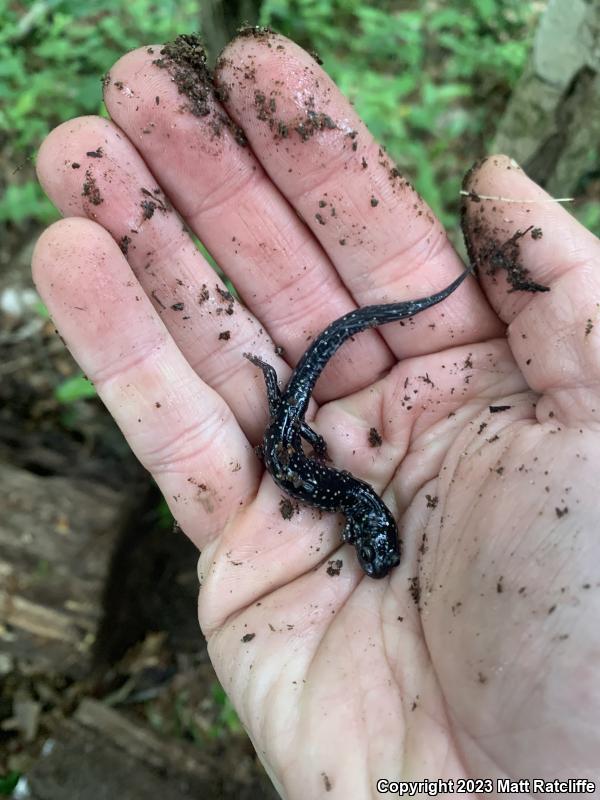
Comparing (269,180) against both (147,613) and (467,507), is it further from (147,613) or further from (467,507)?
(147,613)

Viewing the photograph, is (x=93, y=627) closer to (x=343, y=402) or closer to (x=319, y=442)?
(x=319, y=442)

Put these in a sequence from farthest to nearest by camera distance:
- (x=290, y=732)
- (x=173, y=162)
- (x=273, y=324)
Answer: (x=273, y=324) → (x=173, y=162) → (x=290, y=732)

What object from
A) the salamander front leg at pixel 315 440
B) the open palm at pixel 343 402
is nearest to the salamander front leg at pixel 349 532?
the open palm at pixel 343 402

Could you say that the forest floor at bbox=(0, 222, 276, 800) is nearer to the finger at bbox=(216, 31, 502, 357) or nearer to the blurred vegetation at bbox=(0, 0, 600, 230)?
the blurred vegetation at bbox=(0, 0, 600, 230)

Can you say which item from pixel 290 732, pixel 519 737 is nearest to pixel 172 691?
pixel 290 732

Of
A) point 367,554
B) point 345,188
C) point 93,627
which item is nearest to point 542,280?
point 345,188

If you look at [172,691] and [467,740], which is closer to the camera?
[467,740]
